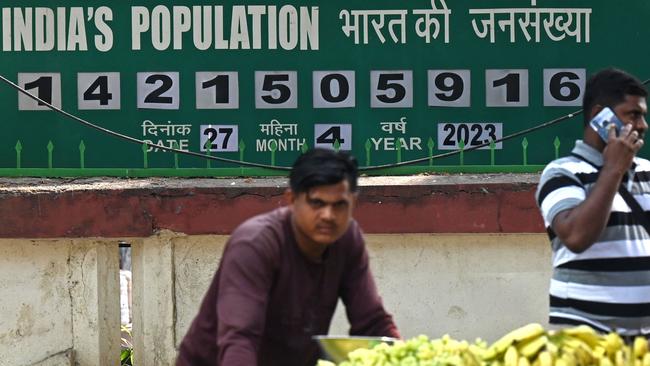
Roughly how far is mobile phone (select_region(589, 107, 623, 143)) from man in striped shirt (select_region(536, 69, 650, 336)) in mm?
16

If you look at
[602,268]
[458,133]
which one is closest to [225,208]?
[458,133]

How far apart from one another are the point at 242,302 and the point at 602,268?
117 cm

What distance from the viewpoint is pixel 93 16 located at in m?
6.65

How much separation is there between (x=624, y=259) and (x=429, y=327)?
7.62 feet

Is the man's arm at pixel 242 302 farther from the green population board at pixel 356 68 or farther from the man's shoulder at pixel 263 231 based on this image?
the green population board at pixel 356 68

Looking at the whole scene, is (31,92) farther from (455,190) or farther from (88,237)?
(455,190)

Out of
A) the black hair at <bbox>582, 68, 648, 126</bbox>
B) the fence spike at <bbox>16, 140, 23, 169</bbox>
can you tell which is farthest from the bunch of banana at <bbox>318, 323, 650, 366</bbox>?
the fence spike at <bbox>16, 140, 23, 169</bbox>

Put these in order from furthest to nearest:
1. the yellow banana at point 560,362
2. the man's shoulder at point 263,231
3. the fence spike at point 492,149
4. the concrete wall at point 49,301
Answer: the fence spike at point 492,149 < the concrete wall at point 49,301 < the man's shoulder at point 263,231 < the yellow banana at point 560,362

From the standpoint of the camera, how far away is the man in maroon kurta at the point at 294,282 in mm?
3611

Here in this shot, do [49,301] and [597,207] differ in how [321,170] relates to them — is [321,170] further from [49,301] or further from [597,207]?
[49,301]

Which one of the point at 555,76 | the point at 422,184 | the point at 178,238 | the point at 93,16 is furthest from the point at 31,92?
the point at 555,76

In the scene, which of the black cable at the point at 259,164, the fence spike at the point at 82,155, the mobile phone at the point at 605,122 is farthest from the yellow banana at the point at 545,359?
the fence spike at the point at 82,155

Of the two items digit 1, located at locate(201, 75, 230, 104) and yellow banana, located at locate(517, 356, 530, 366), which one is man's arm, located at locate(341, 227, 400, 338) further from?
digit 1, located at locate(201, 75, 230, 104)

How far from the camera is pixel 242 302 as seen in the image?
359 cm
